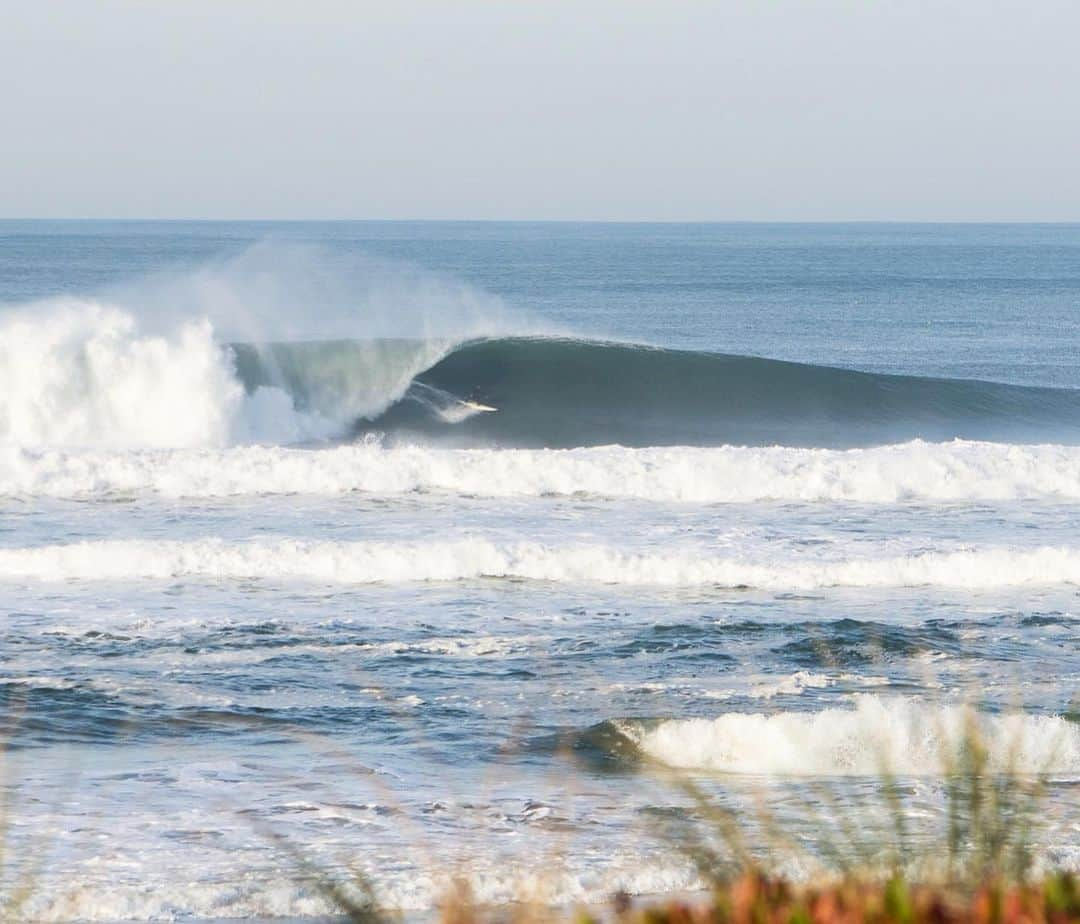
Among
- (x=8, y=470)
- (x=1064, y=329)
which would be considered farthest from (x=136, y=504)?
(x=1064, y=329)

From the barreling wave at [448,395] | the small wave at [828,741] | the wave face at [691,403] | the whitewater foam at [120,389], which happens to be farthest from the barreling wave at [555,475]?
the small wave at [828,741]

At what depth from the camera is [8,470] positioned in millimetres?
15898

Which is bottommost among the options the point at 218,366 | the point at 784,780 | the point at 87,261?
the point at 784,780

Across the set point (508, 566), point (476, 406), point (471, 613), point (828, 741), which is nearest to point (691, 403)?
point (476, 406)

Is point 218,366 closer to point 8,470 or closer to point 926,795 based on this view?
point 8,470

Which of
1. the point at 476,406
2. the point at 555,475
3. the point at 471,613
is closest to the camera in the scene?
the point at 471,613

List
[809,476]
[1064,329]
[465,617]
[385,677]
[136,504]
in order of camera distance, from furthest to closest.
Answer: [1064,329] → [809,476] → [136,504] → [465,617] → [385,677]

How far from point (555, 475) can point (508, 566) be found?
12.2 ft

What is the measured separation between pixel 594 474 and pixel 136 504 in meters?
4.82

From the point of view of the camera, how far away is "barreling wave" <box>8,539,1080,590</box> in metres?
11.8

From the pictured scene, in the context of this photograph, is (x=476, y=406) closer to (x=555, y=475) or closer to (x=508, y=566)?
(x=555, y=475)

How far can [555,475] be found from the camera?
15.7 meters

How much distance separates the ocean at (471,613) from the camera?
5934 millimetres

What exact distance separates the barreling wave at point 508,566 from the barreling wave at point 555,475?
9.95 ft
